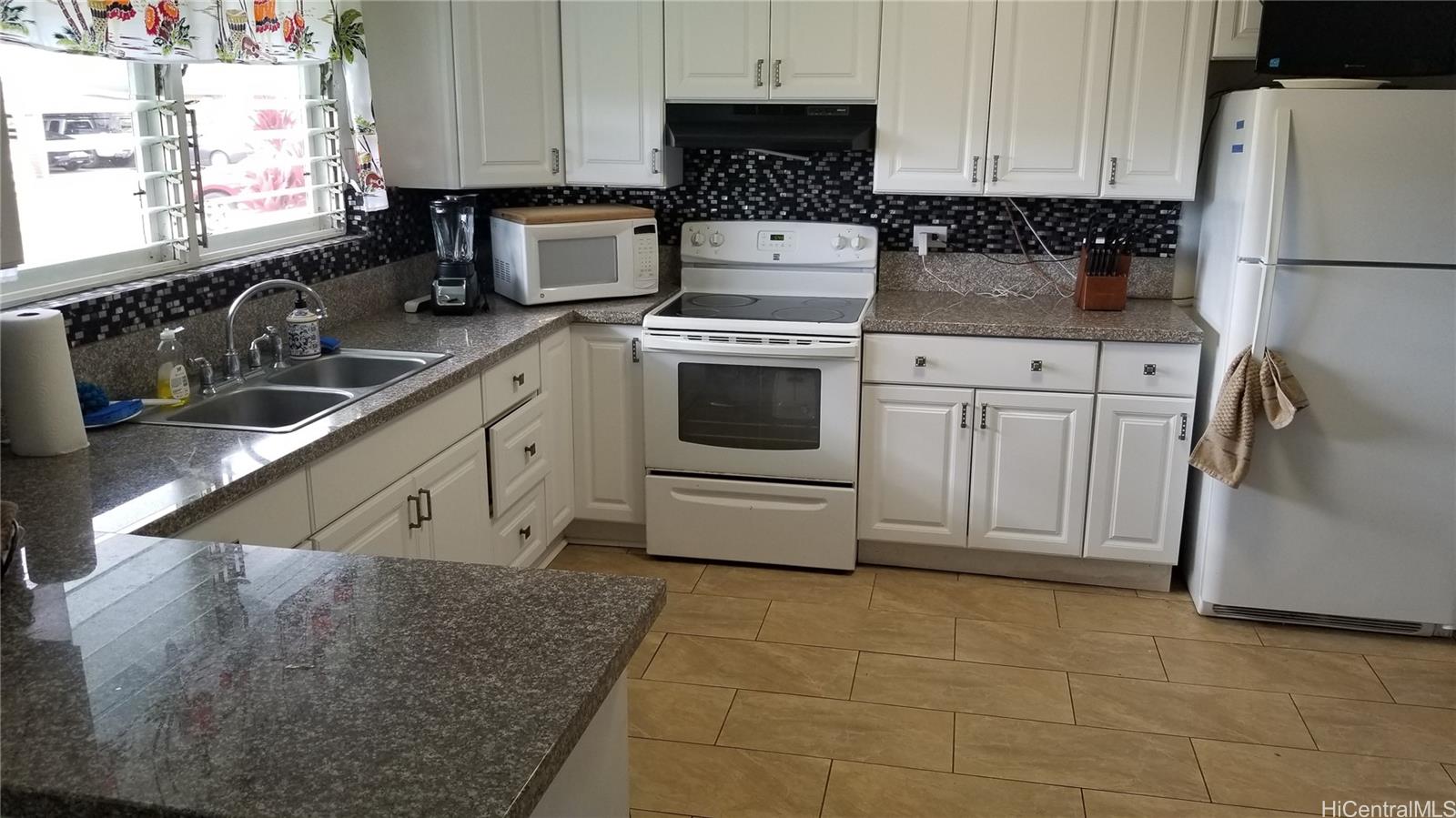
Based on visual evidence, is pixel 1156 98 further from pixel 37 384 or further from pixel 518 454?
pixel 37 384

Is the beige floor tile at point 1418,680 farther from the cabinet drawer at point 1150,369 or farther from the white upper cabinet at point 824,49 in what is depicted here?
the white upper cabinet at point 824,49

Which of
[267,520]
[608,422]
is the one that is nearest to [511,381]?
[608,422]

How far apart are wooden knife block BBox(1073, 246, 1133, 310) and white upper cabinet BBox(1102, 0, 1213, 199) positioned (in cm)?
21

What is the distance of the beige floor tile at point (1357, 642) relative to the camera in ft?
10.3

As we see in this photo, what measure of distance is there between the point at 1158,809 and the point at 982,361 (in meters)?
1.42

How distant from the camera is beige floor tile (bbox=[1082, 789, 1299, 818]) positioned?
2383mm

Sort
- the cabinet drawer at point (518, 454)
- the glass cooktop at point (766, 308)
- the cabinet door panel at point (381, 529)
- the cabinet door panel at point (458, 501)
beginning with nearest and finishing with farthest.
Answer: the cabinet door panel at point (381, 529) → the cabinet door panel at point (458, 501) → the cabinet drawer at point (518, 454) → the glass cooktop at point (766, 308)

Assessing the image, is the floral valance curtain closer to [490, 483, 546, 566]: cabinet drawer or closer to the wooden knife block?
[490, 483, 546, 566]: cabinet drawer

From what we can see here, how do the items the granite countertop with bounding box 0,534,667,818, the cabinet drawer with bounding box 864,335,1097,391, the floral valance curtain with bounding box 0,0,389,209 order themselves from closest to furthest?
the granite countertop with bounding box 0,534,667,818 → the floral valance curtain with bounding box 0,0,389,209 → the cabinet drawer with bounding box 864,335,1097,391

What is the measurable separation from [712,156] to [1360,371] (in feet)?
7.10

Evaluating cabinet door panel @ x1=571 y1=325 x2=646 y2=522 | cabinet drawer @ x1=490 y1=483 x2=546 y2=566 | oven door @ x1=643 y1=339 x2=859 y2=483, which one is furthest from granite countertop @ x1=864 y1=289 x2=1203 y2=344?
cabinet drawer @ x1=490 y1=483 x2=546 y2=566

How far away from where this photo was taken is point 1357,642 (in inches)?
126

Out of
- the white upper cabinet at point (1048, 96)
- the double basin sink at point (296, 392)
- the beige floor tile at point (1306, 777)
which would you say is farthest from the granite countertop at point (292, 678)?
the white upper cabinet at point (1048, 96)

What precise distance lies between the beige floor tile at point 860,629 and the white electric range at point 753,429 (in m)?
0.29
